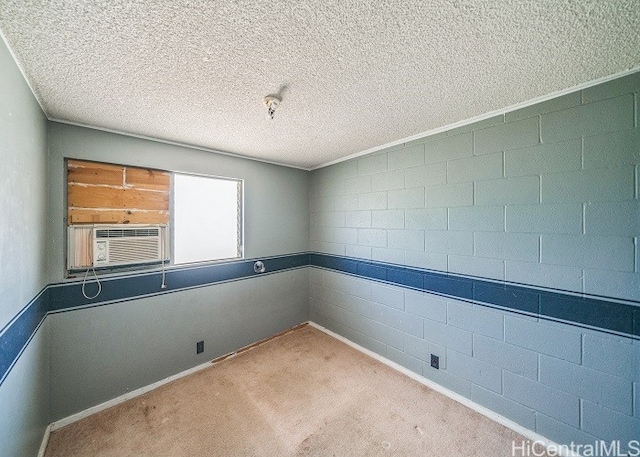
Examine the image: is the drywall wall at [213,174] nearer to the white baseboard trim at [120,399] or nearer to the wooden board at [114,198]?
the wooden board at [114,198]

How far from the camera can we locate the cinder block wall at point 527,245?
144cm

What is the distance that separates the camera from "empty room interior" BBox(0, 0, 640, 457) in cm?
112

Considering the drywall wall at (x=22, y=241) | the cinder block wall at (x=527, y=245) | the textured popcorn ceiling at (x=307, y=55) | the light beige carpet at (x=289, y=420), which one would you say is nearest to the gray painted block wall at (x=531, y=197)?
the cinder block wall at (x=527, y=245)

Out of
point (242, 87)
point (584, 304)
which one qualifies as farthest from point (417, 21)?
point (584, 304)

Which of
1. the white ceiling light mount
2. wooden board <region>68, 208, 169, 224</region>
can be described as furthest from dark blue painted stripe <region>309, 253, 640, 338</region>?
wooden board <region>68, 208, 169, 224</region>

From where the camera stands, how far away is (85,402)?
1.95 m

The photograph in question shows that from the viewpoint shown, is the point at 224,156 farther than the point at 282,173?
No

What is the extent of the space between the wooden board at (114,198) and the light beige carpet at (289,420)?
1738 mm

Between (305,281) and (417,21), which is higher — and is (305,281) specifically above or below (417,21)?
below

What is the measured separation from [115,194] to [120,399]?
181cm

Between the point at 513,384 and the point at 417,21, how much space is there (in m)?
2.45

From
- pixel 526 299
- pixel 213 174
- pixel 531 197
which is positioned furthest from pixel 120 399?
pixel 531 197

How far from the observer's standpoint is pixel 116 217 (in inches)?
82.7

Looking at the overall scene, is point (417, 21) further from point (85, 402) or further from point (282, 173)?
point (85, 402)
